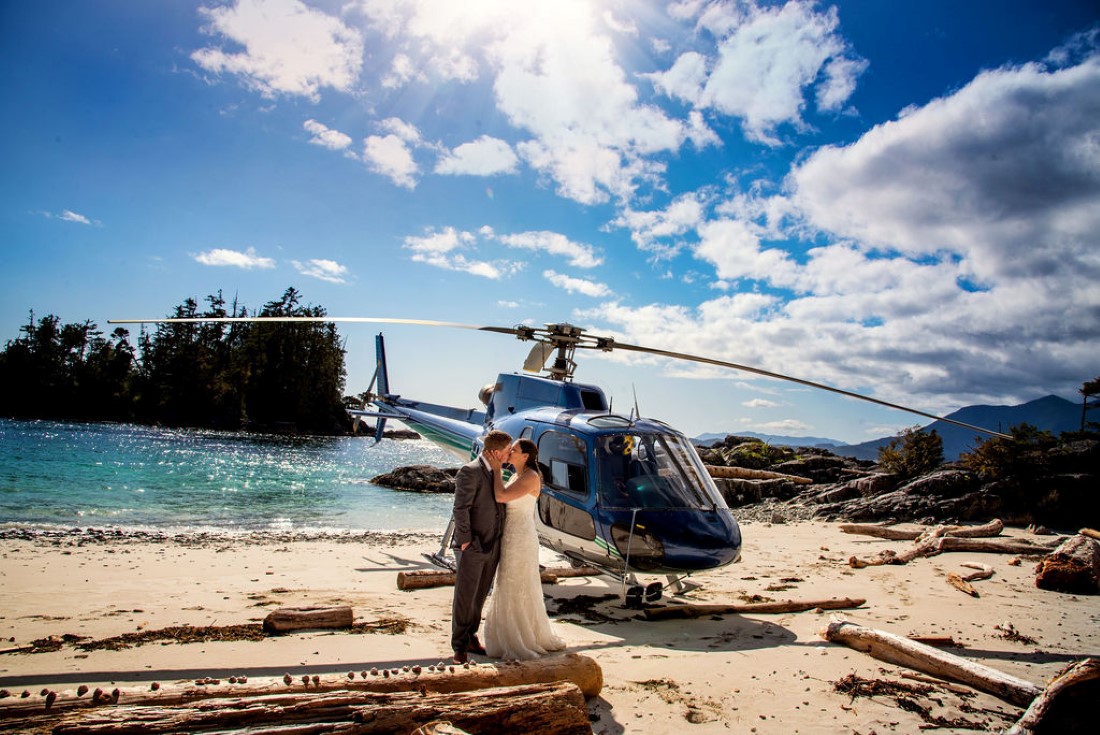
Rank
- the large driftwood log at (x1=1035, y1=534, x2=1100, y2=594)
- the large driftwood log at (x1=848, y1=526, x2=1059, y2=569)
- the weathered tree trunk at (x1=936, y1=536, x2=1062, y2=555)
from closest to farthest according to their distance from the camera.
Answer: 1. the large driftwood log at (x1=1035, y1=534, x2=1100, y2=594)
2. the large driftwood log at (x1=848, y1=526, x2=1059, y2=569)
3. the weathered tree trunk at (x1=936, y1=536, x2=1062, y2=555)

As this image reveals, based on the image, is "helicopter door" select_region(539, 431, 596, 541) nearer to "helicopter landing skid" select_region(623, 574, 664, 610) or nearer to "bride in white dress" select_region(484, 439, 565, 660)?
"helicopter landing skid" select_region(623, 574, 664, 610)

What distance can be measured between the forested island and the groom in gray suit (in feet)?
207

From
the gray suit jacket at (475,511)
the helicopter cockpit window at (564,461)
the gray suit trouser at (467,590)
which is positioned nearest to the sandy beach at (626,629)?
the gray suit trouser at (467,590)

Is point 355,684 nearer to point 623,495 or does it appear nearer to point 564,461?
point 623,495

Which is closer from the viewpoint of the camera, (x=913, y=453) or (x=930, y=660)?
(x=930, y=660)

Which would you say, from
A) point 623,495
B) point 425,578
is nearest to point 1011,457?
point 623,495

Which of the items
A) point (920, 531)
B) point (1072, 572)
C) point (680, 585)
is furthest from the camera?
point (920, 531)

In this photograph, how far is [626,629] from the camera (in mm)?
5691

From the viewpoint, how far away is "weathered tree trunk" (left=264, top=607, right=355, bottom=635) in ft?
16.4

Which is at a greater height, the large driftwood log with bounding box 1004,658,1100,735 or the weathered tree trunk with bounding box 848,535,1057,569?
the large driftwood log with bounding box 1004,658,1100,735

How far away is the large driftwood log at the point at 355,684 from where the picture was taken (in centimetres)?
256

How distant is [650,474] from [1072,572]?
6.03 metres

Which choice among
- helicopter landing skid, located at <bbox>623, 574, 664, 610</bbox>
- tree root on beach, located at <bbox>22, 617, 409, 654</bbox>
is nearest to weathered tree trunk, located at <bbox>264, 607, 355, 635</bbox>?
tree root on beach, located at <bbox>22, 617, 409, 654</bbox>

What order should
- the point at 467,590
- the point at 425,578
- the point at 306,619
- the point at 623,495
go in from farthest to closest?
the point at 425,578
the point at 623,495
the point at 306,619
the point at 467,590
